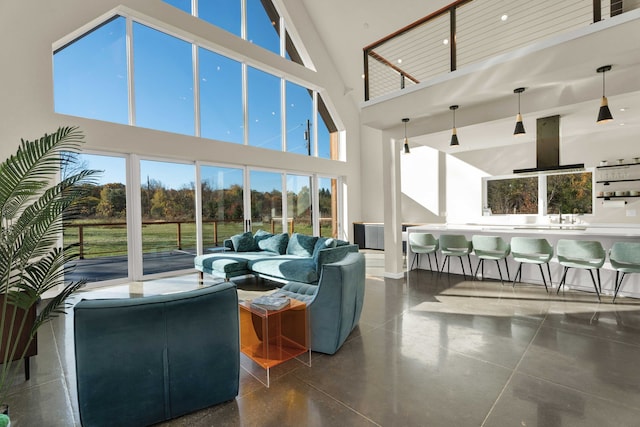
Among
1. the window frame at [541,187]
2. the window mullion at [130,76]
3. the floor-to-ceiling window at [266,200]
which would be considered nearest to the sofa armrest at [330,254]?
the floor-to-ceiling window at [266,200]

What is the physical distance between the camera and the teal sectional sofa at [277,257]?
4.30 m

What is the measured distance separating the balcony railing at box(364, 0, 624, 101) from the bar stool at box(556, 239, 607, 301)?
9.71 ft

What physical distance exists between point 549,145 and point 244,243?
5653mm

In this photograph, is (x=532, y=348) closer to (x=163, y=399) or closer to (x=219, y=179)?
(x=163, y=399)

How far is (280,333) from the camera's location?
262 cm

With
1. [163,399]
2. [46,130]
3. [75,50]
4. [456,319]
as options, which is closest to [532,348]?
[456,319]

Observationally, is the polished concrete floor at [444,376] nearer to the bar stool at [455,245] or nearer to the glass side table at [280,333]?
the glass side table at [280,333]

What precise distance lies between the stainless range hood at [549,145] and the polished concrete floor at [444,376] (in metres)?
2.24

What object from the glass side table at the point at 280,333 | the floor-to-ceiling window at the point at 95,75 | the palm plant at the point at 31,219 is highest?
the floor-to-ceiling window at the point at 95,75

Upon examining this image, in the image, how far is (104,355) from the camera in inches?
65.2

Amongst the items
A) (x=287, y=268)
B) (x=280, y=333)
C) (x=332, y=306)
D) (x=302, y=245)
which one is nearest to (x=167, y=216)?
(x=302, y=245)

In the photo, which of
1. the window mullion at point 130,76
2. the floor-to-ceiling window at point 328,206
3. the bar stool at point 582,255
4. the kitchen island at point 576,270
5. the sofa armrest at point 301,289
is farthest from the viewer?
the floor-to-ceiling window at point 328,206

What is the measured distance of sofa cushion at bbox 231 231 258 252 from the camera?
6008 millimetres

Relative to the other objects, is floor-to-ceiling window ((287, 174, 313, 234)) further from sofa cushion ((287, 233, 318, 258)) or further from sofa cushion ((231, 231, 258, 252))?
sofa cushion ((287, 233, 318, 258))
